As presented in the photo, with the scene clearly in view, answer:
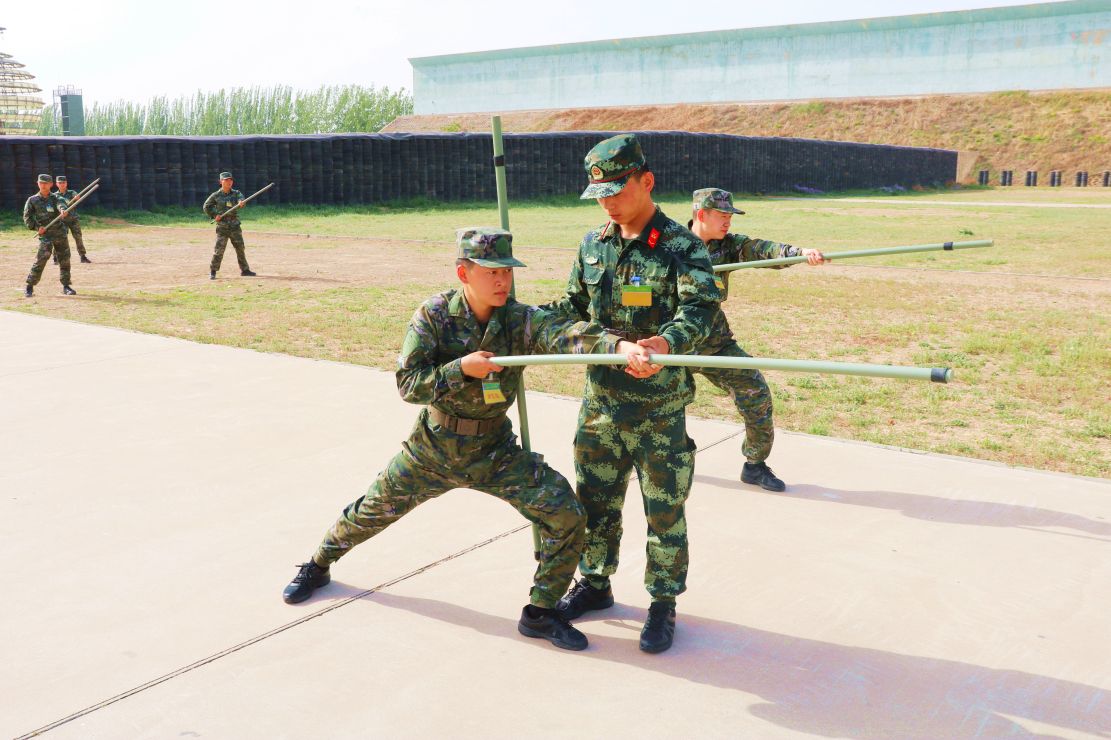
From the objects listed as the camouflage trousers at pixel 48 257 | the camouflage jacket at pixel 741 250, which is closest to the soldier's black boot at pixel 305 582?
the camouflage jacket at pixel 741 250

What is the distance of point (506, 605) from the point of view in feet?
13.0

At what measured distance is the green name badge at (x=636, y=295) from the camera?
3.62 metres

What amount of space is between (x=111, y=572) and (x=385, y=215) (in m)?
24.8

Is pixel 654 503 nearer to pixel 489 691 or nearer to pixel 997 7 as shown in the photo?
pixel 489 691

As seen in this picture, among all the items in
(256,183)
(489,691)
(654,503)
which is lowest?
(489,691)

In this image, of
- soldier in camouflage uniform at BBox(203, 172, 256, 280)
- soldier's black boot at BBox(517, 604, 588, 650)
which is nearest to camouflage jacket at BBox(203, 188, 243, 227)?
soldier in camouflage uniform at BBox(203, 172, 256, 280)

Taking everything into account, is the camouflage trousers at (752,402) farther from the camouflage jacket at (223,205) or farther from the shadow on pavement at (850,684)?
the camouflage jacket at (223,205)

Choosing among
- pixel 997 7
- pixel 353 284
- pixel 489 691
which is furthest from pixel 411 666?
pixel 997 7

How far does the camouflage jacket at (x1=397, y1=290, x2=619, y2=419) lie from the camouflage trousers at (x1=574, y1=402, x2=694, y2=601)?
349mm

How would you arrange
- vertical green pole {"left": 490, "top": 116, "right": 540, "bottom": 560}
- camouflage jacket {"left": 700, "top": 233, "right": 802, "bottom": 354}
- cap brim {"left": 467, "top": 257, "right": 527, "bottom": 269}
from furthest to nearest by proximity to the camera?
camouflage jacket {"left": 700, "top": 233, "right": 802, "bottom": 354}, vertical green pole {"left": 490, "top": 116, "right": 540, "bottom": 560}, cap brim {"left": 467, "top": 257, "right": 527, "bottom": 269}

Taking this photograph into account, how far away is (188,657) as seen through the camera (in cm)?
352

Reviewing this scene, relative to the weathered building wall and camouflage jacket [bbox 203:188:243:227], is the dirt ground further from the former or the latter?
the weathered building wall

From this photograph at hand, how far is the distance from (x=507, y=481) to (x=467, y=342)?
52 cm

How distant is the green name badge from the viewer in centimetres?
362
